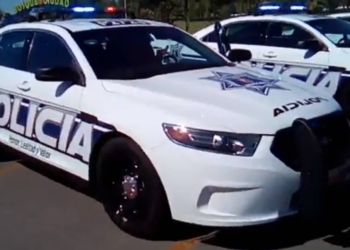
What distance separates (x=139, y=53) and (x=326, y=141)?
1865 mm

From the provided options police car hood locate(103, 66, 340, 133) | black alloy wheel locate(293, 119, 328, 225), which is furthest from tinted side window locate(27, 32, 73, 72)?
black alloy wheel locate(293, 119, 328, 225)

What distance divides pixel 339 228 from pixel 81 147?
206 centimetres

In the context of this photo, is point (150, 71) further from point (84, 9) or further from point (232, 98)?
point (84, 9)

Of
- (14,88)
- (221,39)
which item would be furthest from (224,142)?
(221,39)

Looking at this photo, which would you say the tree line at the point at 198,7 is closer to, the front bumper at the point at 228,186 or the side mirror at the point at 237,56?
the side mirror at the point at 237,56

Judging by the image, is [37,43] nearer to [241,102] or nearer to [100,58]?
[100,58]

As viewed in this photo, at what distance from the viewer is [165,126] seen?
463cm

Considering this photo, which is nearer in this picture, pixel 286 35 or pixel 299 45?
pixel 299 45

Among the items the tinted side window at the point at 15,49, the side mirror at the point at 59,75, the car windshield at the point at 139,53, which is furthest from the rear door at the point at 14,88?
the car windshield at the point at 139,53

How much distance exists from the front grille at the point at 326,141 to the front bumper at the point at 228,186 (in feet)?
0.22

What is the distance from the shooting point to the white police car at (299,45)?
9242mm

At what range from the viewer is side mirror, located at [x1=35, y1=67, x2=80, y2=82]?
217 inches

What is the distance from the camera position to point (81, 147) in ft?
17.6

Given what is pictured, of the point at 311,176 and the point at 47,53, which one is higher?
the point at 47,53
